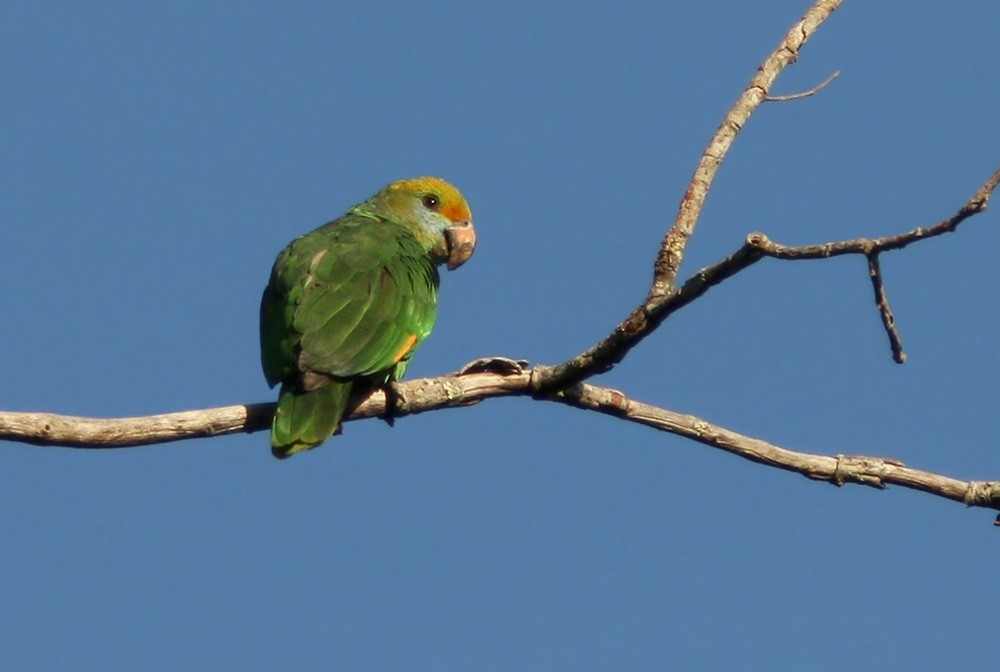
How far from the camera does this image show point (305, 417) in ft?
17.2

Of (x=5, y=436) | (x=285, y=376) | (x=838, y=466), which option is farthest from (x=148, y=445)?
(x=838, y=466)

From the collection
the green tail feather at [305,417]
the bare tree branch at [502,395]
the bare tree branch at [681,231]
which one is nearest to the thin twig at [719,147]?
the bare tree branch at [681,231]

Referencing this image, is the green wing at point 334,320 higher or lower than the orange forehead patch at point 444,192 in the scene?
lower

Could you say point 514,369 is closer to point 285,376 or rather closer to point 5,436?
point 285,376

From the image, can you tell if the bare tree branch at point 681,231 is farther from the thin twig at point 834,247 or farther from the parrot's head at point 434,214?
the parrot's head at point 434,214

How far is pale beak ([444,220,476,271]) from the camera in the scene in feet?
24.0

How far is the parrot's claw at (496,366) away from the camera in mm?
5105

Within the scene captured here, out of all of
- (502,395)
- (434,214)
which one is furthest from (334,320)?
(434,214)

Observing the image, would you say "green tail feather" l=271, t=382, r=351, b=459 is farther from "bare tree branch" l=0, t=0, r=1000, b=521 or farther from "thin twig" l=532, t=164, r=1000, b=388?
"thin twig" l=532, t=164, r=1000, b=388

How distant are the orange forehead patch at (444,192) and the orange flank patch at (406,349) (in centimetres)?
163

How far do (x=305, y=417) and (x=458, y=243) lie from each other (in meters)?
2.35

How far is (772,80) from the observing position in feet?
17.0

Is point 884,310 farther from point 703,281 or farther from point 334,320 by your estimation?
point 334,320

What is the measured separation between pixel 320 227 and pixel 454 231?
923mm
